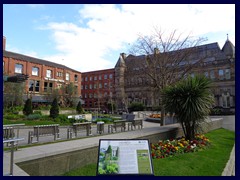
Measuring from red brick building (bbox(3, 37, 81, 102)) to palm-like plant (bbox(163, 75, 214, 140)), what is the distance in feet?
92.5

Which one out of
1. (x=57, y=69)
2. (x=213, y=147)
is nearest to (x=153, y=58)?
(x=213, y=147)

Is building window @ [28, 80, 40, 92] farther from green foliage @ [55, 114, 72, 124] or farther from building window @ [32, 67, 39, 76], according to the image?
green foliage @ [55, 114, 72, 124]

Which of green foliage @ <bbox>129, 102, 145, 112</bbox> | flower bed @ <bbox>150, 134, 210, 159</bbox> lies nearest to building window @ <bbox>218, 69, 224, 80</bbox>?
green foliage @ <bbox>129, 102, 145, 112</bbox>

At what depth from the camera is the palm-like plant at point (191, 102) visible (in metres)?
8.38

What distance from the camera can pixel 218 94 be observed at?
3938 cm

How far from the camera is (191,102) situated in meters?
8.39

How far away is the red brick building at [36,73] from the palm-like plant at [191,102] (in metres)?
28.2

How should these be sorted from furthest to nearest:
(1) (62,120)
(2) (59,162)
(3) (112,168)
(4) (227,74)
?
(4) (227,74), (1) (62,120), (2) (59,162), (3) (112,168)

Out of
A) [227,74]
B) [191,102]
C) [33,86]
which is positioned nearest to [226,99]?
[227,74]

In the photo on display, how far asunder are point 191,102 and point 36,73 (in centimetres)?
3643

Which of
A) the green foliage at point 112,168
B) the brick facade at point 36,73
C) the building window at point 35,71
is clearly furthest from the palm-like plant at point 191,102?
the building window at point 35,71

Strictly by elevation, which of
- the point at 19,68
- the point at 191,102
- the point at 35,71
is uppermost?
the point at 19,68

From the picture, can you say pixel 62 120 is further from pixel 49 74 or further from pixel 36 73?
pixel 49 74

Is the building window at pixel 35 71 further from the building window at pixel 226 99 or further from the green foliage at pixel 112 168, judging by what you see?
the building window at pixel 226 99
